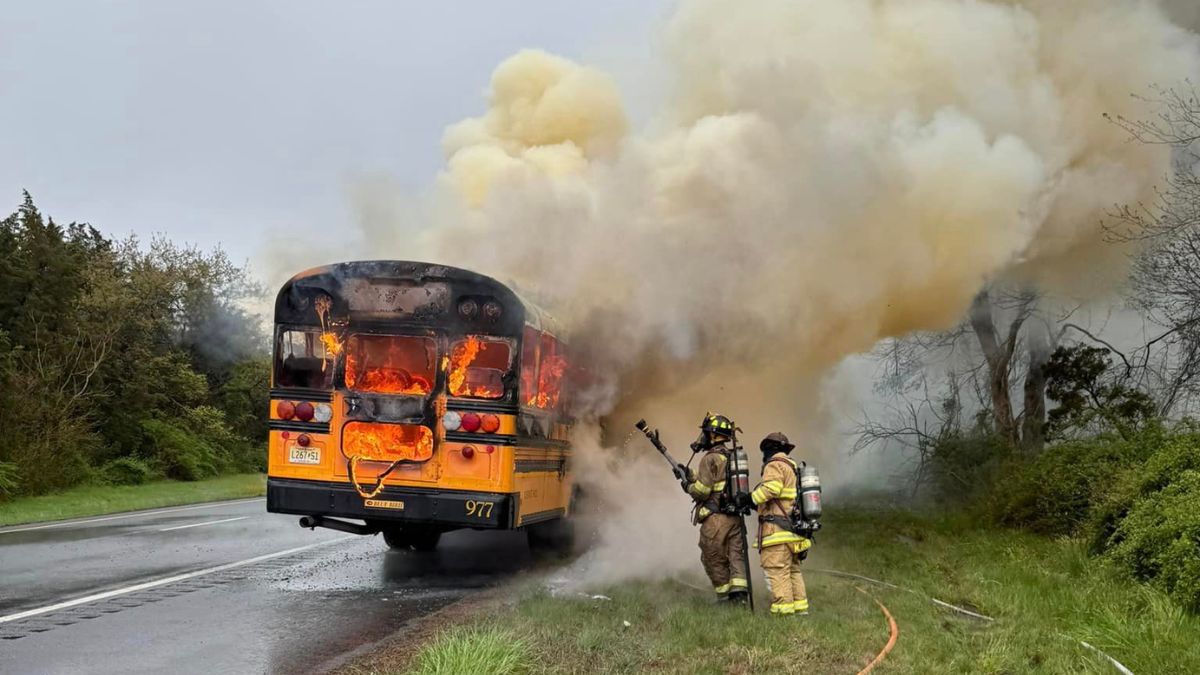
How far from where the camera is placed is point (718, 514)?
8.22 m

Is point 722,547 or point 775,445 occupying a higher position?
point 775,445

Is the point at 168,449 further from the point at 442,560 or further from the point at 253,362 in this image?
the point at 442,560

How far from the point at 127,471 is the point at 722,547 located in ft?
79.8

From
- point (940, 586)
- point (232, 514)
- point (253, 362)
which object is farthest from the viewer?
point (253, 362)

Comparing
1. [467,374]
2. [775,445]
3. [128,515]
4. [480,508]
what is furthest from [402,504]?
[128,515]

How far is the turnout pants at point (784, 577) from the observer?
7633mm

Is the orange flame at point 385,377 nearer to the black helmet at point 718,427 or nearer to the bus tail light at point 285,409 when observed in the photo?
the bus tail light at point 285,409

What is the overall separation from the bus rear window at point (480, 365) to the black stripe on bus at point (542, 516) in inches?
54.4

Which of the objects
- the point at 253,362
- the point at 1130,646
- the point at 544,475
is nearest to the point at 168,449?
the point at 253,362

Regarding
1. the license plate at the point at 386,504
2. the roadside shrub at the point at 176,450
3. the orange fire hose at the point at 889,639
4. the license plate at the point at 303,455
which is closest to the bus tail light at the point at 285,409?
the license plate at the point at 303,455

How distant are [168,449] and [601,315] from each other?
76.9 ft

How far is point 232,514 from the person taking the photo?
18.3 meters

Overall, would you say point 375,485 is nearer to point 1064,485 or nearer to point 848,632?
point 848,632

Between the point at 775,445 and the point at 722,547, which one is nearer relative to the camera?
the point at 775,445
